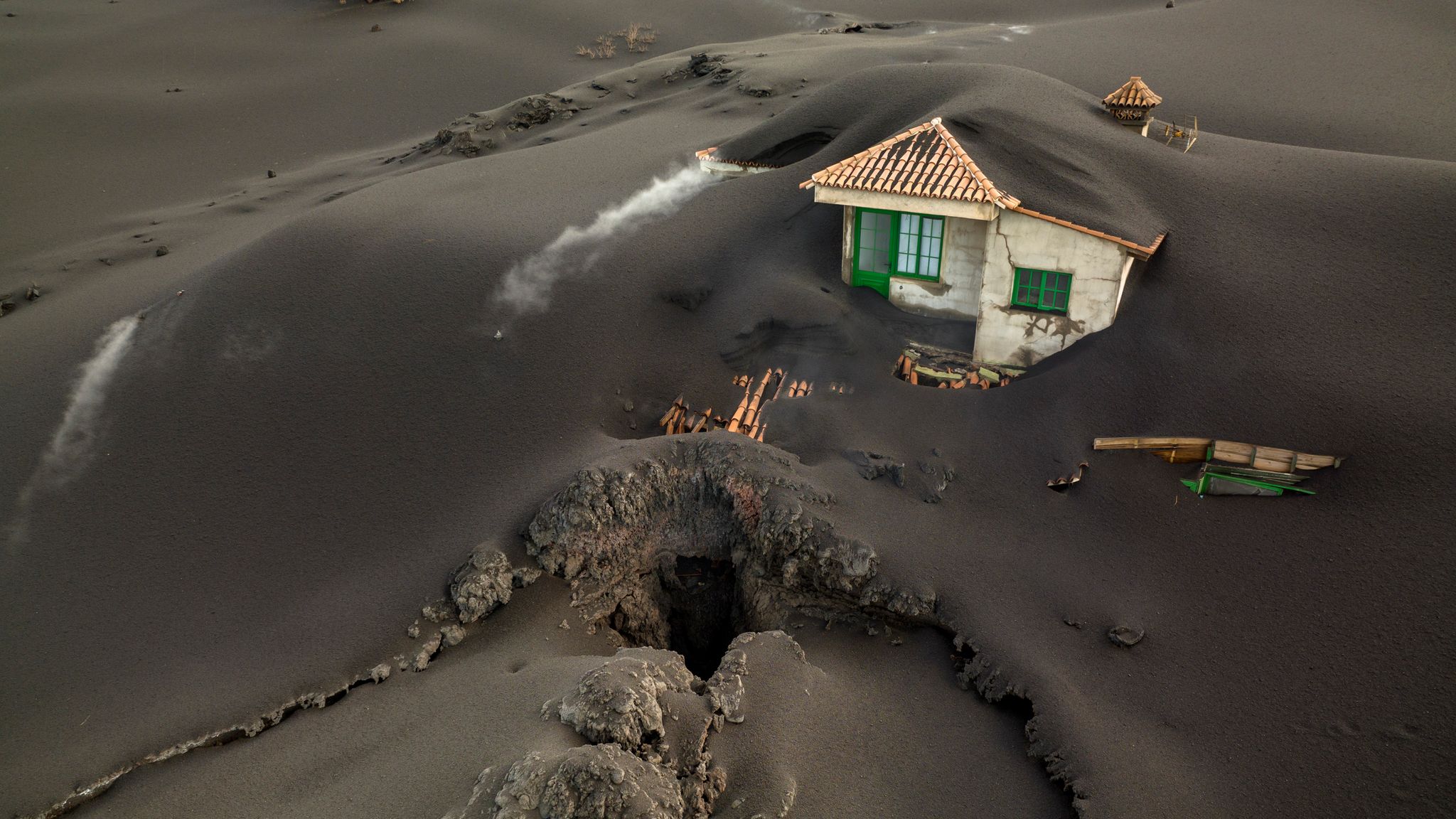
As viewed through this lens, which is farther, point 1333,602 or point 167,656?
point 167,656

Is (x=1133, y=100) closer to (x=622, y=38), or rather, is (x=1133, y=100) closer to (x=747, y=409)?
(x=747, y=409)

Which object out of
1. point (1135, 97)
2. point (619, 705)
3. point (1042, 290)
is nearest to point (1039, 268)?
point (1042, 290)

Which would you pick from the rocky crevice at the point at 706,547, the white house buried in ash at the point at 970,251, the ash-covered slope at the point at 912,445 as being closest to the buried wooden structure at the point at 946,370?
the white house buried in ash at the point at 970,251

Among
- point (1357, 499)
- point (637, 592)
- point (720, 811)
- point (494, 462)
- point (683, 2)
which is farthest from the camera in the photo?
point (683, 2)

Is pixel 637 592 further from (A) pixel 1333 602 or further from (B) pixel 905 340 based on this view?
(A) pixel 1333 602

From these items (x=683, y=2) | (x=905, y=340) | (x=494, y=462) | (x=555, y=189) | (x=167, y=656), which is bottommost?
(x=167, y=656)

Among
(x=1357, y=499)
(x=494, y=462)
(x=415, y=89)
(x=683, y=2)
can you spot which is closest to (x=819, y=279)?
(x=494, y=462)

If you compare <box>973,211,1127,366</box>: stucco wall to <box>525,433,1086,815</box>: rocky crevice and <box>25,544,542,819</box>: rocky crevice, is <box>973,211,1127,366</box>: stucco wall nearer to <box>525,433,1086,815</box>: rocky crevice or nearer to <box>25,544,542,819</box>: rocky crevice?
<box>525,433,1086,815</box>: rocky crevice

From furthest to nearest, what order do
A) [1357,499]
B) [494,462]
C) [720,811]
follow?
[494,462] < [1357,499] < [720,811]
